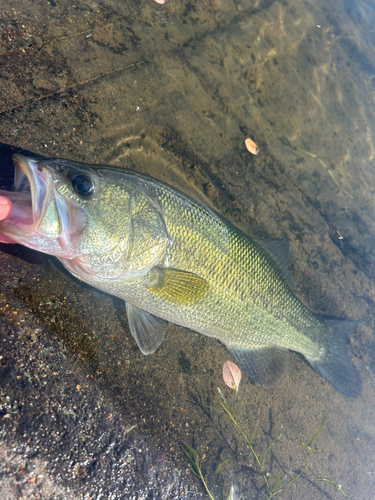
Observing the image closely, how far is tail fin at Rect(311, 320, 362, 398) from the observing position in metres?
3.60

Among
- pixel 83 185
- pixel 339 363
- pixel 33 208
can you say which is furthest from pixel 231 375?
pixel 33 208

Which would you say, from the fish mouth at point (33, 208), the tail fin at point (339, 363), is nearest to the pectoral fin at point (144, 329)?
the fish mouth at point (33, 208)

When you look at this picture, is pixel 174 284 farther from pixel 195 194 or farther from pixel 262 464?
pixel 262 464

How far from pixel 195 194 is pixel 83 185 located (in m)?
1.51

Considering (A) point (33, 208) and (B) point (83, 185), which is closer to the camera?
(A) point (33, 208)

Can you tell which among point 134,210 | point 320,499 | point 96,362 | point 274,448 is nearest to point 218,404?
point 274,448

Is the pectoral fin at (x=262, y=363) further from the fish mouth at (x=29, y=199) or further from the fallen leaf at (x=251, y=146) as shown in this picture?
the fallen leaf at (x=251, y=146)

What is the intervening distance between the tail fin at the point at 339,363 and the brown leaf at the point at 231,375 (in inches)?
42.1

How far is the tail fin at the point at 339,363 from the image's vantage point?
3.60 metres

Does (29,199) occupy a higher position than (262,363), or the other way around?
(29,199)

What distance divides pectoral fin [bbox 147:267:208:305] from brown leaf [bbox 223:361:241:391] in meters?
1.10

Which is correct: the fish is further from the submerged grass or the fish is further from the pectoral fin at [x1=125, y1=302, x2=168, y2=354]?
the submerged grass

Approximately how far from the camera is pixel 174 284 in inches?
95.5

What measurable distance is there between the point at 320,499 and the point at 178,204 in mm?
3781
